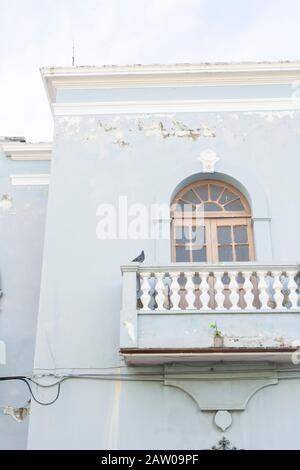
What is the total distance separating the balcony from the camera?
8.37 metres

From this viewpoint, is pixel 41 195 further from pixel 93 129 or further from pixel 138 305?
pixel 138 305

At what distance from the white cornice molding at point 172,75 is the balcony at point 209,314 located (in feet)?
11.8

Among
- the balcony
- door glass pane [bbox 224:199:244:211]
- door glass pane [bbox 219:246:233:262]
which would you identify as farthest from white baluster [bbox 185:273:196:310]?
door glass pane [bbox 224:199:244:211]

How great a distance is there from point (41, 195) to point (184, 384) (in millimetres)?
4809

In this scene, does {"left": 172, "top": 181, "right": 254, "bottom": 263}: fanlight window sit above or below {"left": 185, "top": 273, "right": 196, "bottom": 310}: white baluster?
above

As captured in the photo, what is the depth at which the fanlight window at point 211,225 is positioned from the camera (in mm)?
9875

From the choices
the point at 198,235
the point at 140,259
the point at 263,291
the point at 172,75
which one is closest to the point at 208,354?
the point at 263,291

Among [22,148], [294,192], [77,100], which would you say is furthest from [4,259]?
[294,192]

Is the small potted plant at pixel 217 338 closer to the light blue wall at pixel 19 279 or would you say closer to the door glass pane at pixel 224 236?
the door glass pane at pixel 224 236

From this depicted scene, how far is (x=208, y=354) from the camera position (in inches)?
327

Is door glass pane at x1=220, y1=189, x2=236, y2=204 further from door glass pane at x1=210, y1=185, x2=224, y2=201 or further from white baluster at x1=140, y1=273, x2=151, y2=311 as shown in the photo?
white baluster at x1=140, y1=273, x2=151, y2=311

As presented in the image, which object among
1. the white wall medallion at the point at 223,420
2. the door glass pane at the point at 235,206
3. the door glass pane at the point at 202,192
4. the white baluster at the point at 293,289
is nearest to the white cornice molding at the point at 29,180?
the door glass pane at the point at 202,192

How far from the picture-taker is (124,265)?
879 cm
